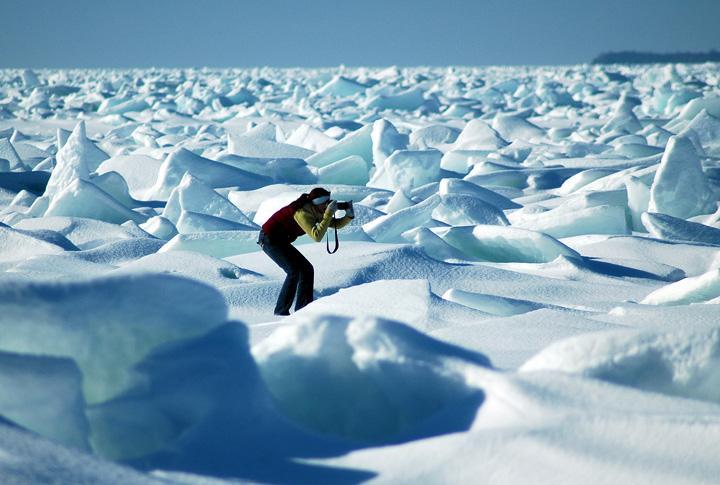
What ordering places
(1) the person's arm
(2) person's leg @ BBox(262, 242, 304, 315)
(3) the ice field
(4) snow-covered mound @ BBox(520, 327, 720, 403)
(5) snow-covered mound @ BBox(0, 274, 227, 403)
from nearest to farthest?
(3) the ice field → (5) snow-covered mound @ BBox(0, 274, 227, 403) → (4) snow-covered mound @ BBox(520, 327, 720, 403) → (1) the person's arm → (2) person's leg @ BBox(262, 242, 304, 315)

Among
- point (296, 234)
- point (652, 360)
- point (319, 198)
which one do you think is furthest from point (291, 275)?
point (652, 360)

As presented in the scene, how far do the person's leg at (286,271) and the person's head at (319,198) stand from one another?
275 mm

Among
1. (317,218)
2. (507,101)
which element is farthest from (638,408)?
(507,101)

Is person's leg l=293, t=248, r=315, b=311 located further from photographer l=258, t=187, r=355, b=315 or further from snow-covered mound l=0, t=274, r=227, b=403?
snow-covered mound l=0, t=274, r=227, b=403

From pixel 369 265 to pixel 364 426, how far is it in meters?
2.13

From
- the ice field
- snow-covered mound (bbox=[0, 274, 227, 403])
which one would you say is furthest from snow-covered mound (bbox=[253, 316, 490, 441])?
snow-covered mound (bbox=[0, 274, 227, 403])

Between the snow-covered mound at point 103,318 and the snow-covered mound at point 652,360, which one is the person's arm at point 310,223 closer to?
the snow-covered mound at point 103,318

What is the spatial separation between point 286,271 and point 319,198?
0.35 m

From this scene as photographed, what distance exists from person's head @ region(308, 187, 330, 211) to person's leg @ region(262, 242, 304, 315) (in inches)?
10.8

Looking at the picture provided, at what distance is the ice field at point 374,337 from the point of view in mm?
1433

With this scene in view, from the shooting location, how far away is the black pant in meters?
3.15

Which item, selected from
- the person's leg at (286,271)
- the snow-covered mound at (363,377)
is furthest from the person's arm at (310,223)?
the snow-covered mound at (363,377)

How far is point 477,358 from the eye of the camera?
5.70 feet

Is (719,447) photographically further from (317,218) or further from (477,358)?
(317,218)
